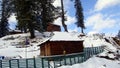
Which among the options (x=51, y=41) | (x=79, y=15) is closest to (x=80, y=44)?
(x=51, y=41)

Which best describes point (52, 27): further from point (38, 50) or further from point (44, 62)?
point (44, 62)

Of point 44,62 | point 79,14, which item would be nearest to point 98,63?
point 44,62

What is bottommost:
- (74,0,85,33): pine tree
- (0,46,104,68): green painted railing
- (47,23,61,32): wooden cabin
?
(0,46,104,68): green painted railing

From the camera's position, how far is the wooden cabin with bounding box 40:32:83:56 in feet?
144

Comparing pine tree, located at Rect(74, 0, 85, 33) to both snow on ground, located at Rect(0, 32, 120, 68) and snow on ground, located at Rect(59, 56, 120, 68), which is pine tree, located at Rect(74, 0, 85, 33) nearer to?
snow on ground, located at Rect(0, 32, 120, 68)

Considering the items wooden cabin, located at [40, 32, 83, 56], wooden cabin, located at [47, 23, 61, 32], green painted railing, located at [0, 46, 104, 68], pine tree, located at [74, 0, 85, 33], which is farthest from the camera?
pine tree, located at [74, 0, 85, 33]

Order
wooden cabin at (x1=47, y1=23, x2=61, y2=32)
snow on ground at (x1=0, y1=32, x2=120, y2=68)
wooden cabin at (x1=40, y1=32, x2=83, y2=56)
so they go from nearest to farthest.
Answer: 1. snow on ground at (x1=0, y1=32, x2=120, y2=68)
2. wooden cabin at (x1=40, y1=32, x2=83, y2=56)
3. wooden cabin at (x1=47, y1=23, x2=61, y2=32)

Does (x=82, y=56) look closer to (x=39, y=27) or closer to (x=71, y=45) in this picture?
(x=71, y=45)

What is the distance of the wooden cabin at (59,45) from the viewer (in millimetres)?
43844

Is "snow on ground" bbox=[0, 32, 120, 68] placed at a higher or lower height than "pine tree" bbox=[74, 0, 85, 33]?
lower

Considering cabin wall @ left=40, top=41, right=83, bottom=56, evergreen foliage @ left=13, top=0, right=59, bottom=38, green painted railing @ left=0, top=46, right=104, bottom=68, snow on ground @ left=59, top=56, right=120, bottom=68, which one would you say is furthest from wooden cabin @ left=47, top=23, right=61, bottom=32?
snow on ground @ left=59, top=56, right=120, bottom=68

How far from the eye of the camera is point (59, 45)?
44.4 metres

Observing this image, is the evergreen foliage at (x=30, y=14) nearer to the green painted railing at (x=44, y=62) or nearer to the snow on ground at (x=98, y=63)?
the green painted railing at (x=44, y=62)

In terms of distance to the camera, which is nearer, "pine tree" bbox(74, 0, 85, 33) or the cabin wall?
the cabin wall
